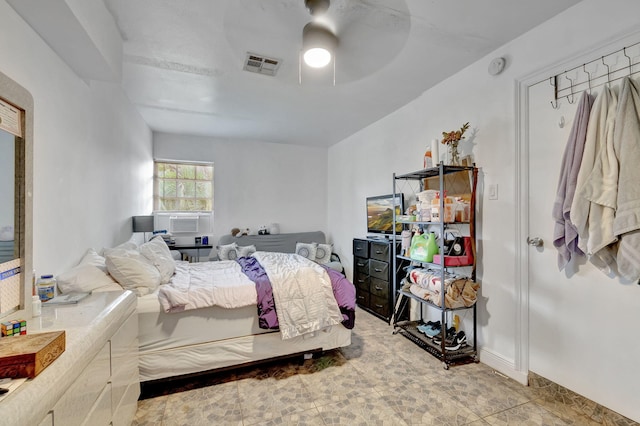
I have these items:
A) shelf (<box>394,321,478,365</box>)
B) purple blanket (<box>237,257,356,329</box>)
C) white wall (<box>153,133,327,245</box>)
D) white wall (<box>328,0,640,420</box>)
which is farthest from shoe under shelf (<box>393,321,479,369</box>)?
white wall (<box>153,133,327,245</box>)

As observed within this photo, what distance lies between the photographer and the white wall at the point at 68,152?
5.21 ft

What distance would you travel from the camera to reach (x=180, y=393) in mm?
2043

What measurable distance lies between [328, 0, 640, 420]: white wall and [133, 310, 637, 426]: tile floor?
18cm

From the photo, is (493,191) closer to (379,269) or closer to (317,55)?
(379,269)

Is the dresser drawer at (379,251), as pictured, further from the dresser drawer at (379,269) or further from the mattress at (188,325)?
the mattress at (188,325)

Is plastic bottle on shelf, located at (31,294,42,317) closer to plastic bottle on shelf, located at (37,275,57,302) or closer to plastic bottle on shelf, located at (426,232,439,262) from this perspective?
plastic bottle on shelf, located at (37,275,57,302)

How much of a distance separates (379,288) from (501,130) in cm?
213

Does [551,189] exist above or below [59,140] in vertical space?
below

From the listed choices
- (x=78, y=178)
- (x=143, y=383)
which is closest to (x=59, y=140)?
(x=78, y=178)

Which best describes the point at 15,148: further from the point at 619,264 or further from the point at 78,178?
Result: the point at 619,264

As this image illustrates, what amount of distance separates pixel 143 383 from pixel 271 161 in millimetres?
3878

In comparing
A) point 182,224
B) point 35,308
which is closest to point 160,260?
point 35,308

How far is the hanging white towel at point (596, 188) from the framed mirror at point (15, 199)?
2781mm

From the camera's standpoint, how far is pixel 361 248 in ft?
12.8
